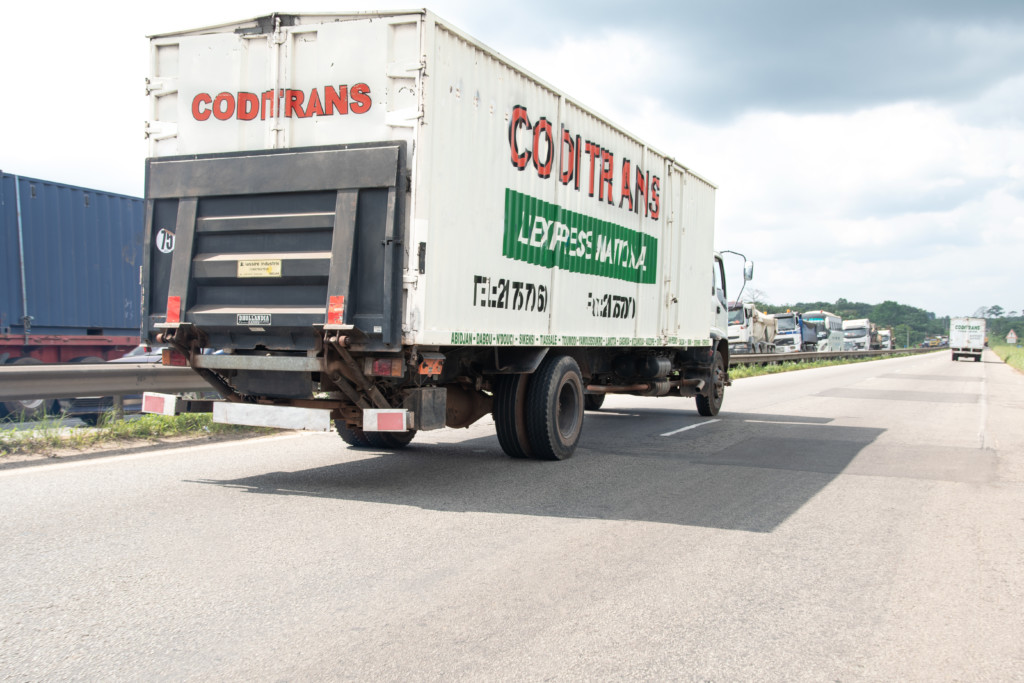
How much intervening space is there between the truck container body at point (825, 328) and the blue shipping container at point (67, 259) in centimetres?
5454

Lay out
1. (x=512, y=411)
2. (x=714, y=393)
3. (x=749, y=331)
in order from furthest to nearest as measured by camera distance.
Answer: (x=749, y=331) → (x=714, y=393) → (x=512, y=411)

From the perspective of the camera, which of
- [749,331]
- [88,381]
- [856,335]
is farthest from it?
[856,335]

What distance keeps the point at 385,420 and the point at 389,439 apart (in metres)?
2.37

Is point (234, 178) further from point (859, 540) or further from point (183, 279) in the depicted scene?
point (859, 540)

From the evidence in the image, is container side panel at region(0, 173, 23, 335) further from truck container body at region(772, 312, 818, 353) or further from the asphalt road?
truck container body at region(772, 312, 818, 353)

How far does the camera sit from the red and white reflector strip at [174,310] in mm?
6758

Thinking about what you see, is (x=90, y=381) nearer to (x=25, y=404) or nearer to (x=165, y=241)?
(x=165, y=241)

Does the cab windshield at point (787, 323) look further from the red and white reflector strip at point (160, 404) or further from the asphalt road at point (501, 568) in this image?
the red and white reflector strip at point (160, 404)

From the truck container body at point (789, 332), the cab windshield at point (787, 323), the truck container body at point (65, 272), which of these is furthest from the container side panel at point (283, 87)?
the cab windshield at point (787, 323)

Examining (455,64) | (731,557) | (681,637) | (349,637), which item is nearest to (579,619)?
(681,637)

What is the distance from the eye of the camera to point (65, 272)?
617 inches

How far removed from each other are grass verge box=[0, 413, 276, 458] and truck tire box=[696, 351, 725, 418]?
6857mm

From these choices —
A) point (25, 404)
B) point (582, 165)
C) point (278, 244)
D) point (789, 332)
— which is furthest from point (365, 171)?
point (789, 332)

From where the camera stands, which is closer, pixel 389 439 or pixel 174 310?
pixel 174 310
